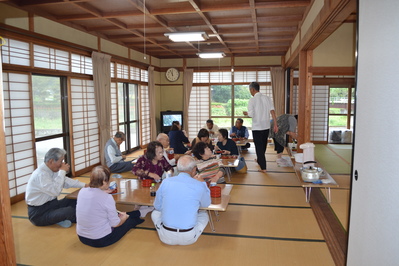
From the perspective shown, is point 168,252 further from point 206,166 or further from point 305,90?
point 305,90

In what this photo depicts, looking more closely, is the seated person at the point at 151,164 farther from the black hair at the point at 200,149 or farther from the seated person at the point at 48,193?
the seated person at the point at 48,193

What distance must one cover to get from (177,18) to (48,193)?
13.2ft

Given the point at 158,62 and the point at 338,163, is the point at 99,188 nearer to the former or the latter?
the point at 338,163

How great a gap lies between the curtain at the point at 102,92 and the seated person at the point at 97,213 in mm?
4210

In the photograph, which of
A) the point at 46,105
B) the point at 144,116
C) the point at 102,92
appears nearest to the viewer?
the point at 46,105

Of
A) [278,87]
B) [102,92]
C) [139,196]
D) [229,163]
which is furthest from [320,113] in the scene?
[139,196]

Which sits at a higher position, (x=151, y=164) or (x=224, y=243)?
(x=151, y=164)

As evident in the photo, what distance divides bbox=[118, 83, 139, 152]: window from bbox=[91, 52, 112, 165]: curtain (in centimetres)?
119

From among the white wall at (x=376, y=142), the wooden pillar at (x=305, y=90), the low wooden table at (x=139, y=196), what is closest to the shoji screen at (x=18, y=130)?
the low wooden table at (x=139, y=196)

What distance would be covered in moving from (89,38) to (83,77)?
927 millimetres

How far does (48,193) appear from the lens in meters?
3.70

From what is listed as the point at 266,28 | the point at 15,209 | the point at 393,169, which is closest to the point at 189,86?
the point at 266,28

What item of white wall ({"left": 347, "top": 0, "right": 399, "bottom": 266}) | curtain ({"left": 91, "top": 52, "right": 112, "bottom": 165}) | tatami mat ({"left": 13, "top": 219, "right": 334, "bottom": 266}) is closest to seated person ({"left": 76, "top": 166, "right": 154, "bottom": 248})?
tatami mat ({"left": 13, "top": 219, "right": 334, "bottom": 266})

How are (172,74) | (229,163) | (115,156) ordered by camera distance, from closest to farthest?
(229,163) < (115,156) < (172,74)
